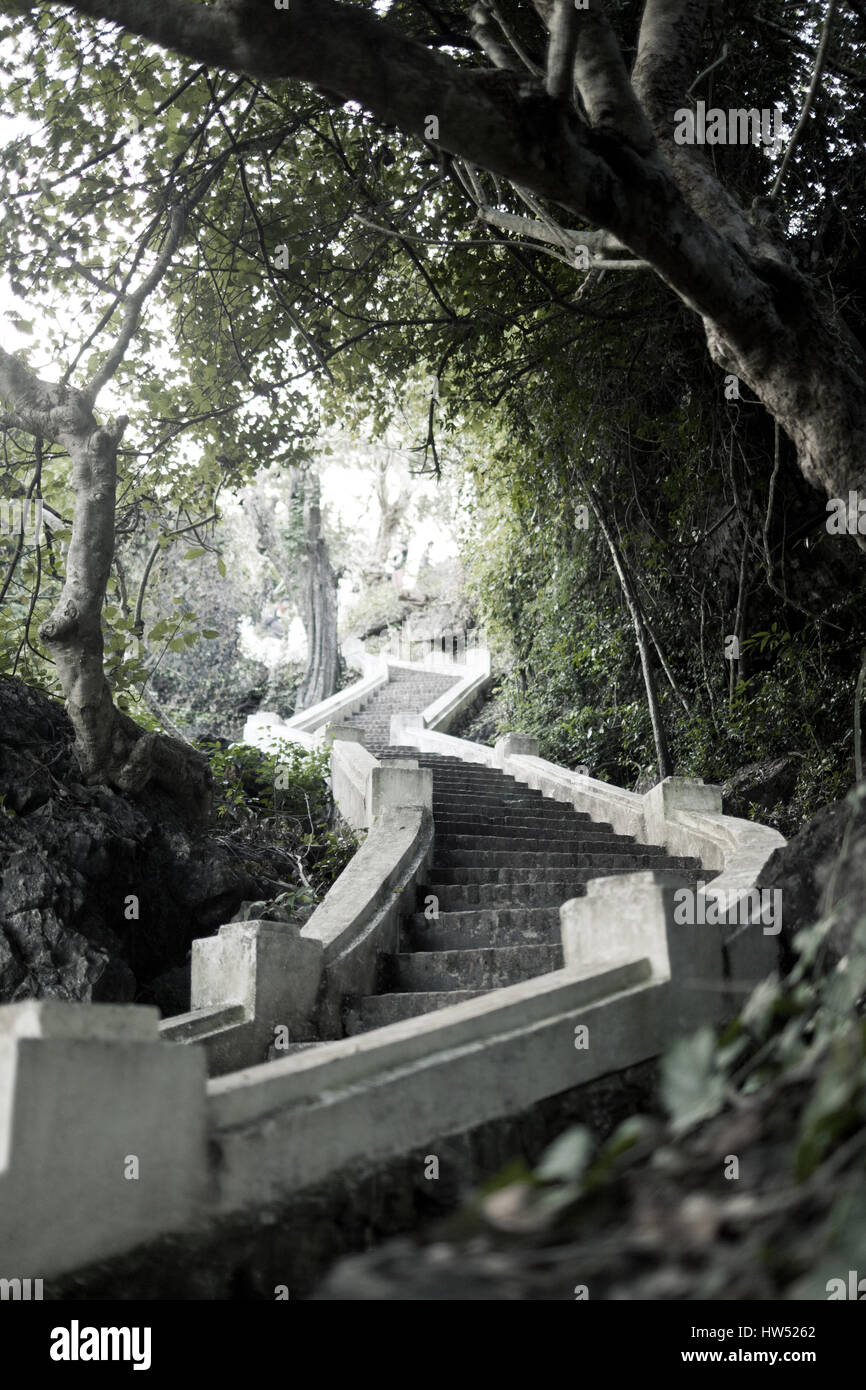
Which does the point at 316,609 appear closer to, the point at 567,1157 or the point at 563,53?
the point at 563,53

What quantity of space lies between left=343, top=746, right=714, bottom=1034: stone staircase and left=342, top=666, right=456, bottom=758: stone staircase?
34.7ft

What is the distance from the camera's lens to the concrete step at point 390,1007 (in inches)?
213

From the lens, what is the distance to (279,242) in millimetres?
8641

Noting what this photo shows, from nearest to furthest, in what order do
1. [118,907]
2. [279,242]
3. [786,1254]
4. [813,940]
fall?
[786,1254]
[813,940]
[118,907]
[279,242]

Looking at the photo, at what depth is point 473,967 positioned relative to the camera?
19.1ft

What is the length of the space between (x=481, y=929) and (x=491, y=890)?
73 centimetres

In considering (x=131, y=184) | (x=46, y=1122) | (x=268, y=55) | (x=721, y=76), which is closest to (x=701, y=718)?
(x=721, y=76)

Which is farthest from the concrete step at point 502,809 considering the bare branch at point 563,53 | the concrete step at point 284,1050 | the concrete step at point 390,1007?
the bare branch at point 563,53

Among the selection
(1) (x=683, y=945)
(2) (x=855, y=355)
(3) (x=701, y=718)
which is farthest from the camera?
(3) (x=701, y=718)

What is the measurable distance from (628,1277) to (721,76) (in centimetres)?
1004

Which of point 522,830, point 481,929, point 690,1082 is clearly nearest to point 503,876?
point 481,929

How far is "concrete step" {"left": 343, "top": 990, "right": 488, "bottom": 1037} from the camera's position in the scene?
540 cm

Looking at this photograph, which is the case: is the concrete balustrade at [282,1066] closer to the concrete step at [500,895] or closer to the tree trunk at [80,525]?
the concrete step at [500,895]

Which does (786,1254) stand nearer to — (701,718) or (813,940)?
(813,940)
